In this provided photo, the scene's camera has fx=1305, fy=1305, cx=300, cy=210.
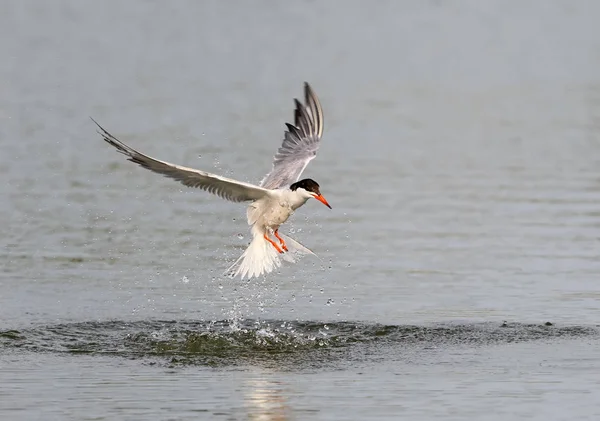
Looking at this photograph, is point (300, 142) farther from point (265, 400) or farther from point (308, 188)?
point (265, 400)

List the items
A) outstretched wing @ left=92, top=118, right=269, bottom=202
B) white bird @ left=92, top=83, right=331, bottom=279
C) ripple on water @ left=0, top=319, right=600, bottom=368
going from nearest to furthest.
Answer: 1. outstretched wing @ left=92, top=118, right=269, bottom=202
2. ripple on water @ left=0, top=319, right=600, bottom=368
3. white bird @ left=92, top=83, right=331, bottom=279

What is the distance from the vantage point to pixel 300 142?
42.7 ft

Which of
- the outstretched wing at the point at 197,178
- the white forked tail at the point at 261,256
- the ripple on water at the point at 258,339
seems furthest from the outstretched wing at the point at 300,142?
the ripple on water at the point at 258,339

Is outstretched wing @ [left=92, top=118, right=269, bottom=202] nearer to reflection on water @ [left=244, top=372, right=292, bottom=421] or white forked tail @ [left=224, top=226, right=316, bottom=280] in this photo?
white forked tail @ [left=224, top=226, right=316, bottom=280]

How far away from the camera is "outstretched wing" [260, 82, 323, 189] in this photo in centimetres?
1268

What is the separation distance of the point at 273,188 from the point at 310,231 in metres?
2.84

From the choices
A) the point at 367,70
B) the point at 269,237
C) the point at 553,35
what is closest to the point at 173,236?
the point at 269,237

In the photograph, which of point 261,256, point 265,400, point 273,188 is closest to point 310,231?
point 273,188

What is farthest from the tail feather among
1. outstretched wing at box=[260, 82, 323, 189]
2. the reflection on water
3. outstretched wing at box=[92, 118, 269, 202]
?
the reflection on water

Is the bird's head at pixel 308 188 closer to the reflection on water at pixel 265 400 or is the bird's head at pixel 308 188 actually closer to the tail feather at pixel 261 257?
the tail feather at pixel 261 257

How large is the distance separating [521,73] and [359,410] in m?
19.2

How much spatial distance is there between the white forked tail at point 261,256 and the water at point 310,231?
53 centimetres

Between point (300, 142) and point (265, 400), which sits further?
point (300, 142)

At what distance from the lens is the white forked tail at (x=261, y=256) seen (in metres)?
12.0
